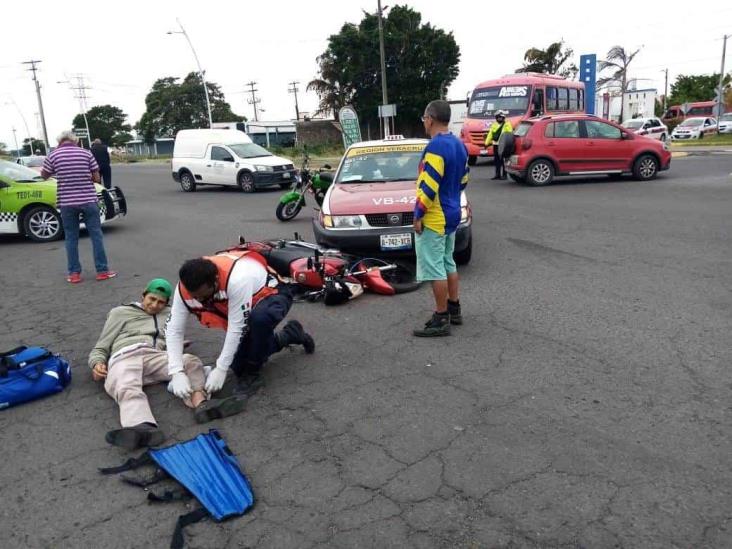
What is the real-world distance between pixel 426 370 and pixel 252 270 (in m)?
1.43


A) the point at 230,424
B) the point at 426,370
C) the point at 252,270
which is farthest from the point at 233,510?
the point at 426,370

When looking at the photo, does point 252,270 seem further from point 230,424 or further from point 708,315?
point 708,315

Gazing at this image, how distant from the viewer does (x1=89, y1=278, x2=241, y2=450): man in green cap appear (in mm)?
3506

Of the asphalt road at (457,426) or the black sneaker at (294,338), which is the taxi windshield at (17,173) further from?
the black sneaker at (294,338)

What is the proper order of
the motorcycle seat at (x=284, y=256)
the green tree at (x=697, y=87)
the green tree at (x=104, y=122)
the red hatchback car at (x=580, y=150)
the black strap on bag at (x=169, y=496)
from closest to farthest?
the black strap on bag at (x=169, y=496) → the motorcycle seat at (x=284, y=256) → the red hatchback car at (x=580, y=150) → the green tree at (x=697, y=87) → the green tree at (x=104, y=122)

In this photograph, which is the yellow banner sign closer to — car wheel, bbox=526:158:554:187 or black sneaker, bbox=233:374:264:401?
black sneaker, bbox=233:374:264:401

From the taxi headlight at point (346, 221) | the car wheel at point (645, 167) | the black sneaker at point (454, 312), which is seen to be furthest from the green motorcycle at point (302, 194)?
the car wheel at point (645, 167)

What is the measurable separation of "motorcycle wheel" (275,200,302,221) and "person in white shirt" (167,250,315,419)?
24.9 ft

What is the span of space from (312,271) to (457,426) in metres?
3.00

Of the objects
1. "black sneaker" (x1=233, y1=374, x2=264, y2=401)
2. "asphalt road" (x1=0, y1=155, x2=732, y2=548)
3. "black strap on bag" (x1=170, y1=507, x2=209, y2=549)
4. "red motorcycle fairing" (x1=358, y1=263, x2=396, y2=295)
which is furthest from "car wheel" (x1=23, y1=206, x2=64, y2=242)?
"black strap on bag" (x1=170, y1=507, x2=209, y2=549)

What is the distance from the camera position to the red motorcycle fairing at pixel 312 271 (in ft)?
20.0

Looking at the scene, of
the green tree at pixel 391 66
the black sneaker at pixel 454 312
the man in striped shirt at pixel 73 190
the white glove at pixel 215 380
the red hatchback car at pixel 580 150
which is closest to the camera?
the white glove at pixel 215 380

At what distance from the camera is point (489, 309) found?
5.63 meters

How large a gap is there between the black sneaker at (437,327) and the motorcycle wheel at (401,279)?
1299 mm
